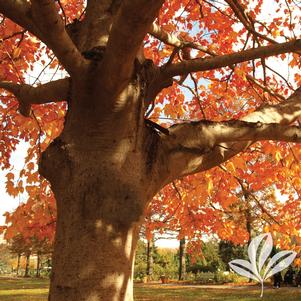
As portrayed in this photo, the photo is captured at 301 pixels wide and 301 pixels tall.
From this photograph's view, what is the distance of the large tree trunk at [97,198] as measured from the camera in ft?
7.86

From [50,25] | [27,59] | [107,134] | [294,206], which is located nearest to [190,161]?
[107,134]

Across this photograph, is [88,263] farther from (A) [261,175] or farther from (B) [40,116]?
(A) [261,175]

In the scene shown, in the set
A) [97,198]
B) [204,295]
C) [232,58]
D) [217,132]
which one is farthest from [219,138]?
[204,295]

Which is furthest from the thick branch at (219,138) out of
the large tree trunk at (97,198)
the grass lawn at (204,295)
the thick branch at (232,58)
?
the grass lawn at (204,295)

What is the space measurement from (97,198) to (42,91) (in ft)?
3.37

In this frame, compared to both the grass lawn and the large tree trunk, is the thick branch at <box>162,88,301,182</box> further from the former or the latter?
the grass lawn

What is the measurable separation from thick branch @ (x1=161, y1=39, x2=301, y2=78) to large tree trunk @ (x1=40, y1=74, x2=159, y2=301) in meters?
0.49

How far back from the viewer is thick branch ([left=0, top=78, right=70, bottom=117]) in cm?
296

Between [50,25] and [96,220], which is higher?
[50,25]

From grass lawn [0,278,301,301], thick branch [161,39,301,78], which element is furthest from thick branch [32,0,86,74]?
grass lawn [0,278,301,301]

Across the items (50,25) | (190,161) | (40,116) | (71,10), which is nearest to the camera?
(50,25)

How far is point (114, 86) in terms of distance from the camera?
2.59 meters

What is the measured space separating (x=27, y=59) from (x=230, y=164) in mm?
4429

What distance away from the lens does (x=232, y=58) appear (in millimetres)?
2992
